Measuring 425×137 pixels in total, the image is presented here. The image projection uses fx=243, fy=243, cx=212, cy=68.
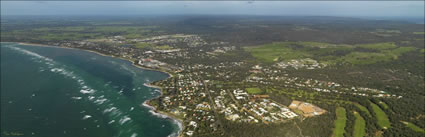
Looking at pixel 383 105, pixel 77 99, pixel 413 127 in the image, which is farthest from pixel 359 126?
pixel 77 99

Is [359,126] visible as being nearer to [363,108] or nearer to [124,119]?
[363,108]

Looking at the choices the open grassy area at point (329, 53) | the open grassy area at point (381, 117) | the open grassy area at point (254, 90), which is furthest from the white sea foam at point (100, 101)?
the open grassy area at point (329, 53)

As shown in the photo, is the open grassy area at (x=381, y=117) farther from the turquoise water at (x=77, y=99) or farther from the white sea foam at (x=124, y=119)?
the white sea foam at (x=124, y=119)

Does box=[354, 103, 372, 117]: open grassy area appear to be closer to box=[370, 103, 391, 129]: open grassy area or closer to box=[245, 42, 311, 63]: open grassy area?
box=[370, 103, 391, 129]: open grassy area

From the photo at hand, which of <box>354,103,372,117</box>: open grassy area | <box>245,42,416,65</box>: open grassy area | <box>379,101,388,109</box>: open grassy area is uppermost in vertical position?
<box>245,42,416,65</box>: open grassy area

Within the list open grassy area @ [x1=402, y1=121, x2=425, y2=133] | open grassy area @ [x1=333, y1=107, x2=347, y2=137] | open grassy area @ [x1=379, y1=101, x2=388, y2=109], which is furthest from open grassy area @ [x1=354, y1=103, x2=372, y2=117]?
Answer: open grassy area @ [x1=402, y1=121, x2=425, y2=133]

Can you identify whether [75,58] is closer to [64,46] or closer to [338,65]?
[64,46]
